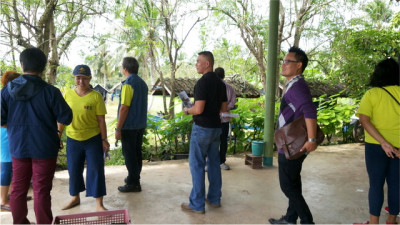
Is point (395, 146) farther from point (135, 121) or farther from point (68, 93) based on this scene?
point (68, 93)

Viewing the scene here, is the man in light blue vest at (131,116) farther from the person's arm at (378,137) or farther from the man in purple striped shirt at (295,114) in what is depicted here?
the person's arm at (378,137)

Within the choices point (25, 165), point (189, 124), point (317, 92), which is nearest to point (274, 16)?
point (189, 124)

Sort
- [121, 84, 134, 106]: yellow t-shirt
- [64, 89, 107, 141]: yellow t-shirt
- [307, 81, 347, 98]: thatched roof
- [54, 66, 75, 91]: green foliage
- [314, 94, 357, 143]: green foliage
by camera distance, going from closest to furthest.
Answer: [64, 89, 107, 141]: yellow t-shirt → [121, 84, 134, 106]: yellow t-shirt → [314, 94, 357, 143]: green foliage → [54, 66, 75, 91]: green foliage → [307, 81, 347, 98]: thatched roof

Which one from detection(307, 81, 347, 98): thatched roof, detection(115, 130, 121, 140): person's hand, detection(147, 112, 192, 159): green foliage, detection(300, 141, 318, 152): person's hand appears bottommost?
detection(147, 112, 192, 159): green foliage

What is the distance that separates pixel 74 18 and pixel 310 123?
6960mm

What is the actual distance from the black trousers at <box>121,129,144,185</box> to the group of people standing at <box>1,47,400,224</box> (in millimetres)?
553

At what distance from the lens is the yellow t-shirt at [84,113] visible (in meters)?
3.16

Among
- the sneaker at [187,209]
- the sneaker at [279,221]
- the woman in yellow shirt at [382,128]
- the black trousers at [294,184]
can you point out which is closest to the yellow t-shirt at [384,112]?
the woman in yellow shirt at [382,128]

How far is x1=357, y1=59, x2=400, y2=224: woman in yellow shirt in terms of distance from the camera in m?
2.63

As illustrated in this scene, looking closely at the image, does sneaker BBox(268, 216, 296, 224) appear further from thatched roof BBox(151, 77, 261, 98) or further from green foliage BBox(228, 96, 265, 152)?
thatched roof BBox(151, 77, 261, 98)

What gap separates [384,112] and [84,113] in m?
2.77

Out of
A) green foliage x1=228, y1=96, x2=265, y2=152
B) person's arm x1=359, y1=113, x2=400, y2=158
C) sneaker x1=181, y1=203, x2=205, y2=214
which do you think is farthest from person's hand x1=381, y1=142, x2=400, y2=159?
green foliage x1=228, y1=96, x2=265, y2=152

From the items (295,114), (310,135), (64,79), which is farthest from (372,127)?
(64,79)

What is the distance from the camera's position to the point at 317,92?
34.8ft
